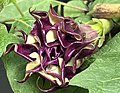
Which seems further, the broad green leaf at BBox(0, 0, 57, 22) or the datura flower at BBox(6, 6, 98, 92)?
the broad green leaf at BBox(0, 0, 57, 22)

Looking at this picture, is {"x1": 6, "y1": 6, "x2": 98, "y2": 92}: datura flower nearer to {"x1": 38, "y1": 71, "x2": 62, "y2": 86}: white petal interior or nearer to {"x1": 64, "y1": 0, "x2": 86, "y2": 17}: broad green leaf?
{"x1": 38, "y1": 71, "x2": 62, "y2": 86}: white petal interior

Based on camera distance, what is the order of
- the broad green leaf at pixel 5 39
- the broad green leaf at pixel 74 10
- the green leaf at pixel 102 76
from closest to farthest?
the green leaf at pixel 102 76 → the broad green leaf at pixel 5 39 → the broad green leaf at pixel 74 10

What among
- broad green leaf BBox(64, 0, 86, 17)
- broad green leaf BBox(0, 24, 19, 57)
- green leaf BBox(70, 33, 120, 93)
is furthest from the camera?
broad green leaf BBox(64, 0, 86, 17)

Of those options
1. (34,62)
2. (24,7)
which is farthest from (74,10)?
(34,62)

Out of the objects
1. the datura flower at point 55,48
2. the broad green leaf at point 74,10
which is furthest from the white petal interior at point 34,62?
the broad green leaf at point 74,10

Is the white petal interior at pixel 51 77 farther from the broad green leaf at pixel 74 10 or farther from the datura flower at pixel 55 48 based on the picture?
the broad green leaf at pixel 74 10

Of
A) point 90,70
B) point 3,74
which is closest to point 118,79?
point 90,70

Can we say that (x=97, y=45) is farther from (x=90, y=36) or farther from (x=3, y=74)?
(x=3, y=74)

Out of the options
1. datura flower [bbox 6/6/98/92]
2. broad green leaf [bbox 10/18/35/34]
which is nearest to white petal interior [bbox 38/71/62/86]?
datura flower [bbox 6/6/98/92]

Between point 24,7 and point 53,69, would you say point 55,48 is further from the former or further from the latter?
point 24,7
